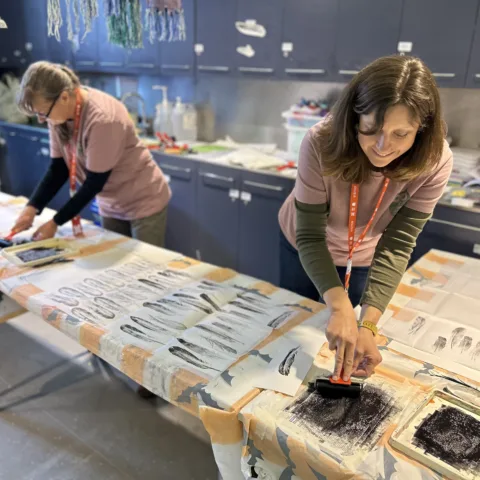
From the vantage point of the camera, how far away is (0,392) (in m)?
1.85

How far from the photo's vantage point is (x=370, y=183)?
109 centimetres

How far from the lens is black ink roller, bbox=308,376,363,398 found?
3.04ft

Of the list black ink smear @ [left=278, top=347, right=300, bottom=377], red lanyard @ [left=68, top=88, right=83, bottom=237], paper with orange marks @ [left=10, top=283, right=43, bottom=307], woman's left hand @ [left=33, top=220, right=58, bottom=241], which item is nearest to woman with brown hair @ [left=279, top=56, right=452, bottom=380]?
black ink smear @ [left=278, top=347, right=300, bottom=377]

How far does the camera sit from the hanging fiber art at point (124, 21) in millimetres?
1510

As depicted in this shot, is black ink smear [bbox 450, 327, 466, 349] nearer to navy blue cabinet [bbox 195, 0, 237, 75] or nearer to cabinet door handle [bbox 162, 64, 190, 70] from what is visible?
navy blue cabinet [bbox 195, 0, 237, 75]

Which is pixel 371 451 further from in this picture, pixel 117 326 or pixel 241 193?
pixel 241 193

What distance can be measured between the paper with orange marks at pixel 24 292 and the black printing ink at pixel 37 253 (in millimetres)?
176

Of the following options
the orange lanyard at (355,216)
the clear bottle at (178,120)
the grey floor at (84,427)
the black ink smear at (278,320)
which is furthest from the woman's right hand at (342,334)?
the clear bottle at (178,120)

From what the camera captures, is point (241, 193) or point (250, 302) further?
point (241, 193)

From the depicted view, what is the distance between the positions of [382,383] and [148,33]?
1428 millimetres

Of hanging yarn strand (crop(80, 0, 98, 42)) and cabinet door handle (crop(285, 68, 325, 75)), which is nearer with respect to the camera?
hanging yarn strand (crop(80, 0, 98, 42))

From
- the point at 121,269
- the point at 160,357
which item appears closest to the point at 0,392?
the point at 121,269

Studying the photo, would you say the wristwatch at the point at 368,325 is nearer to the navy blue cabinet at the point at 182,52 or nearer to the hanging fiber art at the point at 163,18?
the hanging fiber art at the point at 163,18

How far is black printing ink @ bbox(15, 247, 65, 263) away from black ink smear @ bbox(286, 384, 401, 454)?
1.03 m
